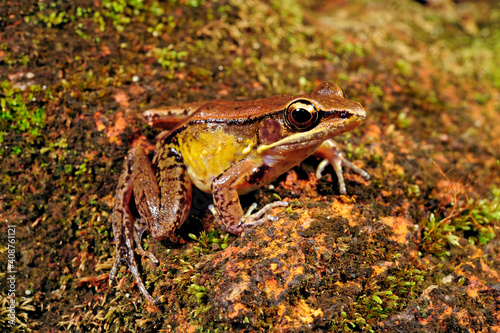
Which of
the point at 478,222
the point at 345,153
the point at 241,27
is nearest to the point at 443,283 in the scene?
the point at 478,222

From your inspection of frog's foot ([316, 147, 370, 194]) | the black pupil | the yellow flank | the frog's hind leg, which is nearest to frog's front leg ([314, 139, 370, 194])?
frog's foot ([316, 147, 370, 194])

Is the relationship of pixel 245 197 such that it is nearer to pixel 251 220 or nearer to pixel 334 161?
pixel 251 220

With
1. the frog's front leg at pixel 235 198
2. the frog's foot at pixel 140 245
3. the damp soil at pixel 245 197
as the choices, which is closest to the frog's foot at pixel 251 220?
the frog's front leg at pixel 235 198

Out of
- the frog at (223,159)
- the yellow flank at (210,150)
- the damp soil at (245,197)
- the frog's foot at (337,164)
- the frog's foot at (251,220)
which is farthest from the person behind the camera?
the frog's foot at (337,164)

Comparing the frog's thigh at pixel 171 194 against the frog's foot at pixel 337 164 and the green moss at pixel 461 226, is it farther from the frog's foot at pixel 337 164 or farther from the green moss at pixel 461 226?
the green moss at pixel 461 226

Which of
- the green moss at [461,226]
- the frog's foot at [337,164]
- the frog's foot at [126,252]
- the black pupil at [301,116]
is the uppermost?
the black pupil at [301,116]

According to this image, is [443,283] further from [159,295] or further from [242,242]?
[159,295]
